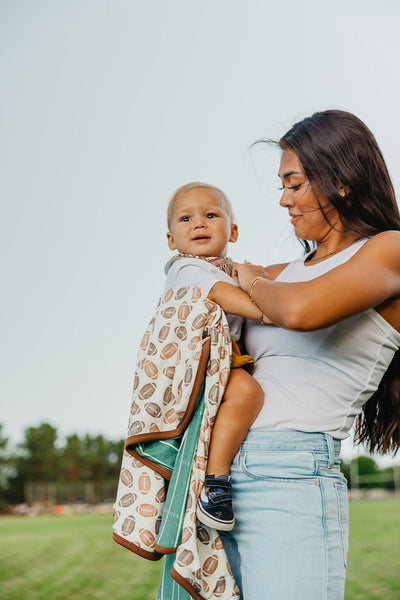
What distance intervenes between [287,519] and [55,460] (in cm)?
3395

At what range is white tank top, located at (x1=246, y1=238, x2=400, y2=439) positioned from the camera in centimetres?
147

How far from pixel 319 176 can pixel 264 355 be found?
43 centimetres

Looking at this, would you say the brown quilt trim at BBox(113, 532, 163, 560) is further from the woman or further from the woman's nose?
the woman's nose

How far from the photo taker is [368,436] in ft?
6.03

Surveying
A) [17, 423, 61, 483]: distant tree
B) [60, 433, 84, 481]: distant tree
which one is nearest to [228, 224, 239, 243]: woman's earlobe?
[17, 423, 61, 483]: distant tree

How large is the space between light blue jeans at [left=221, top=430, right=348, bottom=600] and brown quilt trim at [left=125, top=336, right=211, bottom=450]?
0.44 ft

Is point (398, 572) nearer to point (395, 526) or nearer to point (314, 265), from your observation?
point (395, 526)

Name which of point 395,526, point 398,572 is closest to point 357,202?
point 398,572

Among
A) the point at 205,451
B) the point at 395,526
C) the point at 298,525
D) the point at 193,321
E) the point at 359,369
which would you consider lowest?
the point at 395,526

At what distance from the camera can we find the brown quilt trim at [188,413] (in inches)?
57.9

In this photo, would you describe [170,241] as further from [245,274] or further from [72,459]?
[72,459]

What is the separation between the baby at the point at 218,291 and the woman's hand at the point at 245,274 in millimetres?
20

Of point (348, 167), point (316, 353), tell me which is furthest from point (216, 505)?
point (348, 167)

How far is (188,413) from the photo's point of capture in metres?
1.48
